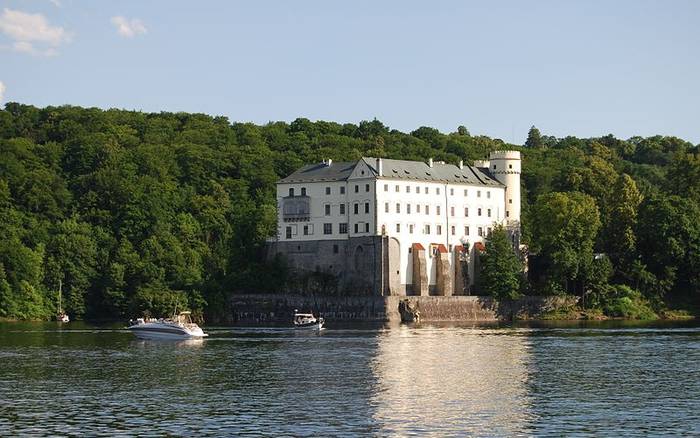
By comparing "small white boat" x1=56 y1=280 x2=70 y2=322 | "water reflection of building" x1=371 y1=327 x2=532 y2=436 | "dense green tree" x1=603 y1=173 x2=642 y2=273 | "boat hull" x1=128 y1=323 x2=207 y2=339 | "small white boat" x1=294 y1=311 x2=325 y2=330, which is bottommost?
"water reflection of building" x1=371 y1=327 x2=532 y2=436

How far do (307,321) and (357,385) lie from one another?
52416mm

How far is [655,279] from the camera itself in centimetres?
13200

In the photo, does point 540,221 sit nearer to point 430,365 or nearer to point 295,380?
point 430,365

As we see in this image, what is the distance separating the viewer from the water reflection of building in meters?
51.7

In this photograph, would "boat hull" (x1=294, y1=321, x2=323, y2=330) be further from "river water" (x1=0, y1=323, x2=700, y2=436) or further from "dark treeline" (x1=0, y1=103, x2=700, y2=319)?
"dark treeline" (x1=0, y1=103, x2=700, y2=319)

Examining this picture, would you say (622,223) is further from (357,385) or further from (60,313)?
(357,385)

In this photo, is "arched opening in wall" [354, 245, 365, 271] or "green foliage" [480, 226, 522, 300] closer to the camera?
"green foliage" [480, 226, 522, 300]

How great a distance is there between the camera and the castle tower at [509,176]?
14238 cm

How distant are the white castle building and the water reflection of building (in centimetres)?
3151

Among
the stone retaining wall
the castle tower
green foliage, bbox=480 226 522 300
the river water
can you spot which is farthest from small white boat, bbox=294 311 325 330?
the castle tower

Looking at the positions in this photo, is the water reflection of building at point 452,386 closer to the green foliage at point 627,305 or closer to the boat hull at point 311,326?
the boat hull at point 311,326

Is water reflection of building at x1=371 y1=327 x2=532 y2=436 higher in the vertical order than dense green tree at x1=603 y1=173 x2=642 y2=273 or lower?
lower

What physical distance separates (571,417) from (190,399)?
1700 cm

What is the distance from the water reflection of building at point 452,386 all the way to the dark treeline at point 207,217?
3698cm
